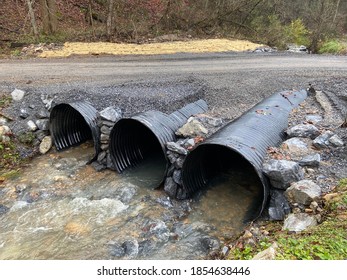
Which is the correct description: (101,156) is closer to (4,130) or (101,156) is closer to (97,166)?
(97,166)

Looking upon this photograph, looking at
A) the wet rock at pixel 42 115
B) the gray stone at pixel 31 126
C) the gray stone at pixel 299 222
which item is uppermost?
the gray stone at pixel 299 222

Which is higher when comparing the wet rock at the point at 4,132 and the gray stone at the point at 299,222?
the gray stone at the point at 299,222

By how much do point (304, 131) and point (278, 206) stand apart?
2.17 meters

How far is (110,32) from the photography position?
18375mm

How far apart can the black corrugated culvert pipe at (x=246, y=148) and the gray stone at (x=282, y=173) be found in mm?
→ 117

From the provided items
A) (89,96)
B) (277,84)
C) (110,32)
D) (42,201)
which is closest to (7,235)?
(42,201)

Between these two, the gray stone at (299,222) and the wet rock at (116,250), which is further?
the wet rock at (116,250)

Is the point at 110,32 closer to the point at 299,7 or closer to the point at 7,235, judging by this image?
the point at 7,235

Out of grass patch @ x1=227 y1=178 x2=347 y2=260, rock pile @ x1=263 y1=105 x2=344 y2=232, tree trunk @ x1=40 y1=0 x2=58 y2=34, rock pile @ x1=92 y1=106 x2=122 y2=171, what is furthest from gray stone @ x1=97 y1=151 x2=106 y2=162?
tree trunk @ x1=40 y1=0 x2=58 y2=34

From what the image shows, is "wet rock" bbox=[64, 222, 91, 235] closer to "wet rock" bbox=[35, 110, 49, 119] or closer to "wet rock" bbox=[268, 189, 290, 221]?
"wet rock" bbox=[268, 189, 290, 221]

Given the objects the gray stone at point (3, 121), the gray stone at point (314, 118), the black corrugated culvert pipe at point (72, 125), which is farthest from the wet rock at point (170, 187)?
the gray stone at point (3, 121)

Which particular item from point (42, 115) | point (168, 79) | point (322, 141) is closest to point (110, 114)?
point (42, 115)

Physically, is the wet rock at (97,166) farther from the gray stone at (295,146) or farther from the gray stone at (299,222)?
the gray stone at (299,222)

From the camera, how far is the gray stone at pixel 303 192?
16.0 feet
